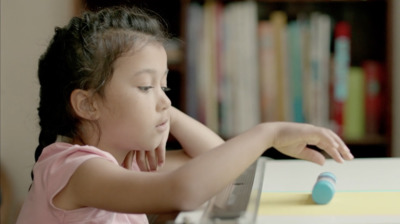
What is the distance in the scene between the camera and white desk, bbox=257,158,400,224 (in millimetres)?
786

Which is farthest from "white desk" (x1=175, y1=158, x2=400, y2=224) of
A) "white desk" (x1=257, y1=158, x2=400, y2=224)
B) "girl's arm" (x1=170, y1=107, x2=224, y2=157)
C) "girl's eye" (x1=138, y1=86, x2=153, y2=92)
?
"girl's eye" (x1=138, y1=86, x2=153, y2=92)

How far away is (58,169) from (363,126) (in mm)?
1733

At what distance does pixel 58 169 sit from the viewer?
897 millimetres

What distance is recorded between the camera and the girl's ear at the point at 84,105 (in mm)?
1024

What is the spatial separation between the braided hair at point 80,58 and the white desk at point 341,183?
0.31m

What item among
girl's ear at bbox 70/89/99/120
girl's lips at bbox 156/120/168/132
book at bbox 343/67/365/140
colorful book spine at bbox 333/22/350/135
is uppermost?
girl's ear at bbox 70/89/99/120

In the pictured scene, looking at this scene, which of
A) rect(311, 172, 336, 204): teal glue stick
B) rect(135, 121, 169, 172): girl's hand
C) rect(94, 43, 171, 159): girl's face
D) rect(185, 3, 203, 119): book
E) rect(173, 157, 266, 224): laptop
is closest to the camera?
rect(173, 157, 266, 224): laptop

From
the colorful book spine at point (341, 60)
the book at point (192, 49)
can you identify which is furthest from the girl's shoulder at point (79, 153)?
the colorful book spine at point (341, 60)

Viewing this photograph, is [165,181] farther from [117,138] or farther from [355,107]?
[355,107]

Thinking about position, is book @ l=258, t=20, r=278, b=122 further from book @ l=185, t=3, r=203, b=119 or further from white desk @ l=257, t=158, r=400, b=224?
white desk @ l=257, t=158, r=400, b=224

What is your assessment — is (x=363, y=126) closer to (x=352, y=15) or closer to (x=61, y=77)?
(x=352, y=15)

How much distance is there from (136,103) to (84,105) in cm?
10

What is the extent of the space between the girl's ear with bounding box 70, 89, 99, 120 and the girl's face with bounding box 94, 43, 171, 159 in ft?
0.04

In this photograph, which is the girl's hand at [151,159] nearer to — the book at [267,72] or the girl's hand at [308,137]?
the girl's hand at [308,137]
